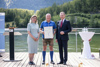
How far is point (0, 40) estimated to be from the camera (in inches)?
226

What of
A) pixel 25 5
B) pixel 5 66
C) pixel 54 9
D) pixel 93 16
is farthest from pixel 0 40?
pixel 25 5

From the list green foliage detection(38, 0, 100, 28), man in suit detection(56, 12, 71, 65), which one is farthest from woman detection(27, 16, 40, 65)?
green foliage detection(38, 0, 100, 28)

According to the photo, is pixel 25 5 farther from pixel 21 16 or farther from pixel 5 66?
pixel 5 66

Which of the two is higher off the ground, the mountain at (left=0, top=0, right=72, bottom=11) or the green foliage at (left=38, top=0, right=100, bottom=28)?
the mountain at (left=0, top=0, right=72, bottom=11)

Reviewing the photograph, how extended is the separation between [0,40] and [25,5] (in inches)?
4608

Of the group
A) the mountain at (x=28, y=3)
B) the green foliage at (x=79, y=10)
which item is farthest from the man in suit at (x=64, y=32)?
the mountain at (x=28, y=3)

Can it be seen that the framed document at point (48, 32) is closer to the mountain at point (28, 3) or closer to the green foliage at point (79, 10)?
the green foliage at point (79, 10)

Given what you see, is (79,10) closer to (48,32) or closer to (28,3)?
(28,3)

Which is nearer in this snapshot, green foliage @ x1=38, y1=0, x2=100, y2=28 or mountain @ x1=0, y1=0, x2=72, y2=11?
green foliage @ x1=38, y1=0, x2=100, y2=28

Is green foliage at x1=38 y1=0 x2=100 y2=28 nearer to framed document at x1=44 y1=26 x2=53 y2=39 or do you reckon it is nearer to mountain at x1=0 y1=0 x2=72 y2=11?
mountain at x1=0 y1=0 x2=72 y2=11

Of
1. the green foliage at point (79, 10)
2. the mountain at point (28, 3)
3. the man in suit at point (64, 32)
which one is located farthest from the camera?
the mountain at point (28, 3)

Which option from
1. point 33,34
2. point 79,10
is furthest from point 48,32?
point 79,10

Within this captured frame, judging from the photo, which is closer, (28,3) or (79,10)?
(79,10)

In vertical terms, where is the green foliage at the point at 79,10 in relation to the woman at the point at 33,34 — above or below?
above
